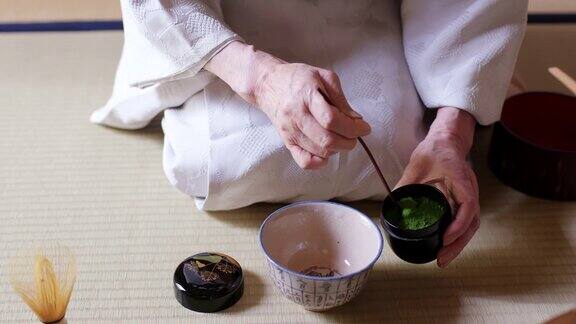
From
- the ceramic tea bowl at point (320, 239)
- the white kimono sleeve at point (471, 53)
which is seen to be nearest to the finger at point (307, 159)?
the ceramic tea bowl at point (320, 239)

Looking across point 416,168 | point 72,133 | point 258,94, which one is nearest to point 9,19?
point 72,133

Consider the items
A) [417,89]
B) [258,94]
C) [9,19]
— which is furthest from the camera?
[9,19]

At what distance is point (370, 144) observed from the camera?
1.27 metres

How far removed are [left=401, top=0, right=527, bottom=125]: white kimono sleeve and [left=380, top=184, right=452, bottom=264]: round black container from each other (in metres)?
0.26

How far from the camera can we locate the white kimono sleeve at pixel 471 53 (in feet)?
4.25

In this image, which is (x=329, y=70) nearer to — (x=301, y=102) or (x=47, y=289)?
(x=301, y=102)

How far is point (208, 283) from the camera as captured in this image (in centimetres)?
112

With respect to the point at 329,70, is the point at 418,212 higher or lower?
lower

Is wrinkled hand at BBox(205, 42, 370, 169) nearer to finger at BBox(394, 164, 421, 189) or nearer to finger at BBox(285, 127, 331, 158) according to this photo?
finger at BBox(285, 127, 331, 158)

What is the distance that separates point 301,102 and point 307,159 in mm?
96

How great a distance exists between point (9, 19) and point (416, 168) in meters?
1.41

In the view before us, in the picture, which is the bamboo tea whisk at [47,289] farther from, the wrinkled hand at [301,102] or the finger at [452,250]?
the finger at [452,250]

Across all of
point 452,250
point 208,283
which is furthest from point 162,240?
point 452,250

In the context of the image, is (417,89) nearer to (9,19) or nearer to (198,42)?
(198,42)
